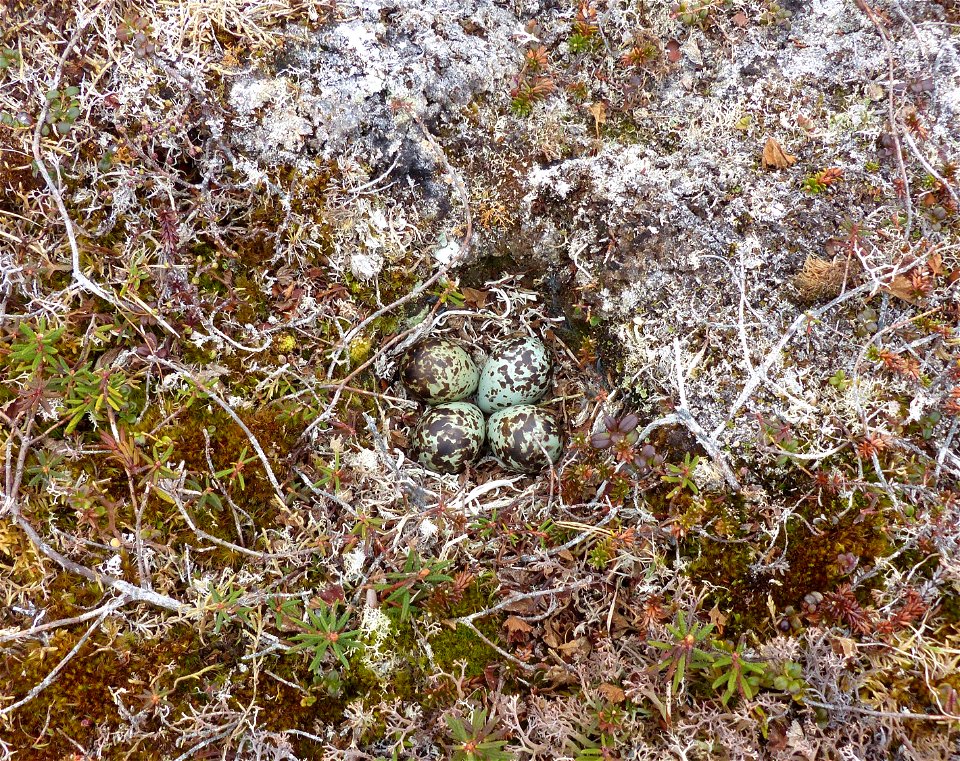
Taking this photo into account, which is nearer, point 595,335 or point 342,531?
point 342,531

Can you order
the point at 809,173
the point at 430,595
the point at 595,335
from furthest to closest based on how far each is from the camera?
the point at 595,335 < the point at 809,173 < the point at 430,595

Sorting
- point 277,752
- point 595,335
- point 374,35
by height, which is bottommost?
point 277,752

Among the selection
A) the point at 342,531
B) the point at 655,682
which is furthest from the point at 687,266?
the point at 342,531

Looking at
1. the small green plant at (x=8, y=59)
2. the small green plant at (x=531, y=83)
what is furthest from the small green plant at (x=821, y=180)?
the small green plant at (x=8, y=59)

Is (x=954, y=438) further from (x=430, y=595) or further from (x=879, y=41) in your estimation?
(x=430, y=595)

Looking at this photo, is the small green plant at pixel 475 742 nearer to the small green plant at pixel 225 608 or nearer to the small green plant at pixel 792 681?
the small green plant at pixel 225 608
